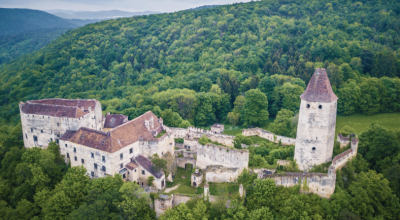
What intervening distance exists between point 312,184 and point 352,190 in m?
4.58

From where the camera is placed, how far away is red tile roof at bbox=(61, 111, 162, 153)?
136 ft

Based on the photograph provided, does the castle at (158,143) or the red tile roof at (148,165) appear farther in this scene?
the red tile roof at (148,165)

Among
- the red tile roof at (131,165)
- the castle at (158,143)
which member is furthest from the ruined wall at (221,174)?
the red tile roof at (131,165)

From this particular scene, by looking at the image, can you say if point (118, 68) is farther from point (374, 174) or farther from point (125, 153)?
point (374, 174)

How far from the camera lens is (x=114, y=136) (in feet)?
139

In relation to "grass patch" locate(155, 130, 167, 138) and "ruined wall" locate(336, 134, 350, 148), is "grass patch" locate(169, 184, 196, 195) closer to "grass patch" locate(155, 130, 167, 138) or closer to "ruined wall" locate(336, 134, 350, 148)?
"grass patch" locate(155, 130, 167, 138)

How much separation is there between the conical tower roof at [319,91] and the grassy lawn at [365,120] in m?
24.7

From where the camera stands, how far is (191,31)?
12219cm

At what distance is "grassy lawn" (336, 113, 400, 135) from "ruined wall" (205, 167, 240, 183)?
28.0 meters

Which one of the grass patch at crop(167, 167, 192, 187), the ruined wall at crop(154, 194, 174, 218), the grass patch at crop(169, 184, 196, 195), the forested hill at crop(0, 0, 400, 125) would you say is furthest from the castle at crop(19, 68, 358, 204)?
the forested hill at crop(0, 0, 400, 125)

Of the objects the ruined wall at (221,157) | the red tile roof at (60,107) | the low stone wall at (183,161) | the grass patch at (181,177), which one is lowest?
the grass patch at (181,177)

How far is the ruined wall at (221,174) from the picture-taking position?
4081 centimetres

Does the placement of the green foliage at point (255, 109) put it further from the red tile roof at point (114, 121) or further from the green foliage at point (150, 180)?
the green foliage at point (150, 180)

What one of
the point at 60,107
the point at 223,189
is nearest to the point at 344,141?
the point at 223,189
